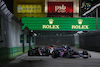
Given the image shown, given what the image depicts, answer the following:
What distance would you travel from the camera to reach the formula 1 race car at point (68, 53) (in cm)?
1484

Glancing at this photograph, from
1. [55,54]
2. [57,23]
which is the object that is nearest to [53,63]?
[55,54]

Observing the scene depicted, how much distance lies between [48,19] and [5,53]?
14.5 meters

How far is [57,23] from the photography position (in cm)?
2669

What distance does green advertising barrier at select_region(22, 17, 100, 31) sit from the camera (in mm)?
26531

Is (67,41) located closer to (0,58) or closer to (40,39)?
(40,39)

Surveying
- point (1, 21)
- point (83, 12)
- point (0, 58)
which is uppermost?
point (83, 12)

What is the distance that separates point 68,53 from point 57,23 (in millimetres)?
11756

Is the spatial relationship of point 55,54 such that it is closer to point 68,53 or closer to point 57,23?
point 68,53

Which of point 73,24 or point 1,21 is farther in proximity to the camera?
point 73,24

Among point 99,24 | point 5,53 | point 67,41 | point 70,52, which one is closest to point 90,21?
point 99,24

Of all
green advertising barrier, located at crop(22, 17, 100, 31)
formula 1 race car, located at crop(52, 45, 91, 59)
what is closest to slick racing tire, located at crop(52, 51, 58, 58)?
formula 1 race car, located at crop(52, 45, 91, 59)

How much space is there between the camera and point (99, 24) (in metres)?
27.6

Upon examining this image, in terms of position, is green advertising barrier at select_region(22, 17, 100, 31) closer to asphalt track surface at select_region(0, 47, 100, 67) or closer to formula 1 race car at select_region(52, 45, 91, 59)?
formula 1 race car at select_region(52, 45, 91, 59)

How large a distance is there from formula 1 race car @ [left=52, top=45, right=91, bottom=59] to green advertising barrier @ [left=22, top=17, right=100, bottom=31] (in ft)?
33.9
